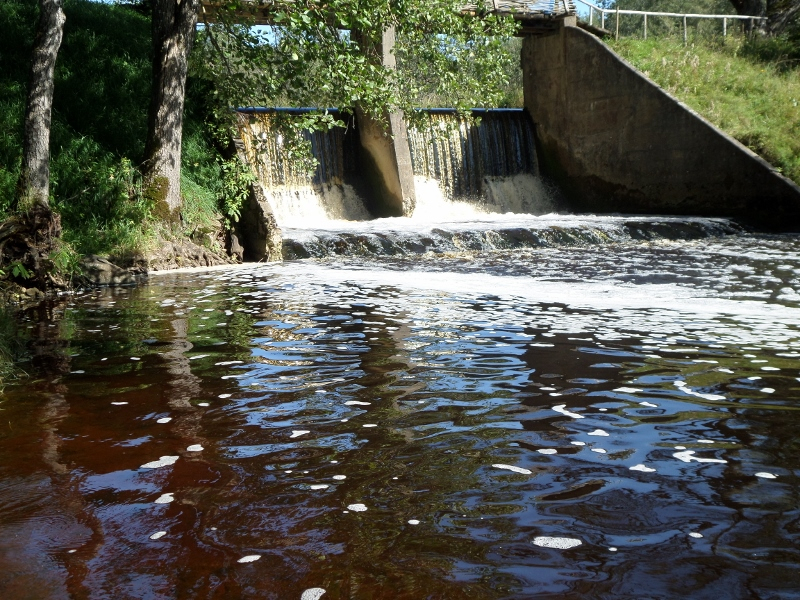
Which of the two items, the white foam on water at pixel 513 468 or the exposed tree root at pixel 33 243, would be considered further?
the exposed tree root at pixel 33 243

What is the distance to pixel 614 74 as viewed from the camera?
21328 mm

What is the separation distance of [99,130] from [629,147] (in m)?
13.0

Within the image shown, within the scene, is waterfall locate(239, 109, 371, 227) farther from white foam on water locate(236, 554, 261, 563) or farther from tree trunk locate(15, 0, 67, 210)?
white foam on water locate(236, 554, 261, 563)

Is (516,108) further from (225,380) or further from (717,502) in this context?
(717,502)

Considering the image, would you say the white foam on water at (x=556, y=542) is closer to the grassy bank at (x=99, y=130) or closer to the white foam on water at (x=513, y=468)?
the white foam on water at (x=513, y=468)

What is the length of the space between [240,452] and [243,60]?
10775mm

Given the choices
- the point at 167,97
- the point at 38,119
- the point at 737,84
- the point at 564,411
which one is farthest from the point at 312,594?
the point at 737,84

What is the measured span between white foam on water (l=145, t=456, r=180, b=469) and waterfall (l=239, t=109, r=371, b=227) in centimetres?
1435

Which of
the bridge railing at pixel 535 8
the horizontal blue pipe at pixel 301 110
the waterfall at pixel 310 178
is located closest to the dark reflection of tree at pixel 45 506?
the horizontal blue pipe at pixel 301 110

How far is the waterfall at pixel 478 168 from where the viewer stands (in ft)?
69.8

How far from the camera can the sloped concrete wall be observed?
62.3ft

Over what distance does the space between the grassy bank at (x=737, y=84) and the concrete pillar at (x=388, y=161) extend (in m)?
7.66

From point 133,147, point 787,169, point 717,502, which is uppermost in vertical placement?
point 133,147

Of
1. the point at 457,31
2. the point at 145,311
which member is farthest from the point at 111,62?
the point at 145,311
